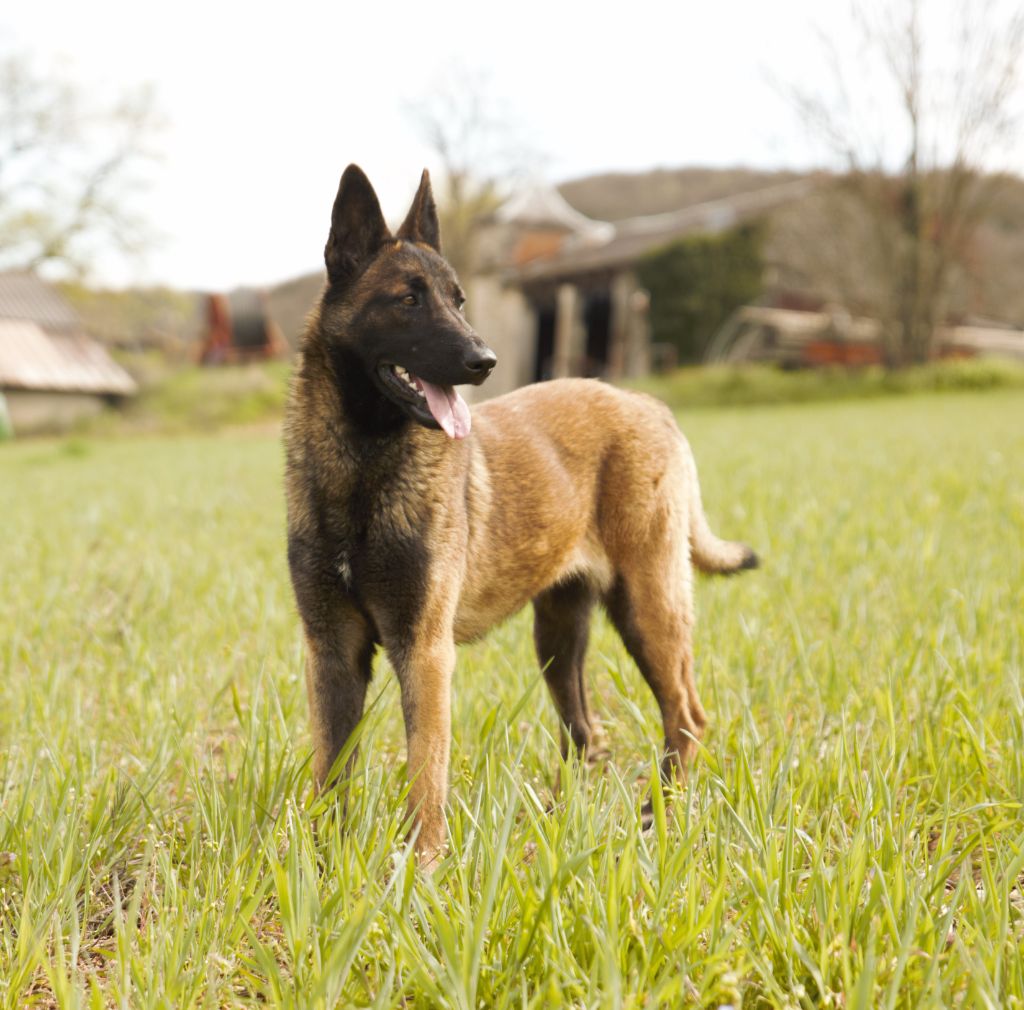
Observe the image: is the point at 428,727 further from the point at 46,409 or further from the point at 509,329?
the point at 509,329

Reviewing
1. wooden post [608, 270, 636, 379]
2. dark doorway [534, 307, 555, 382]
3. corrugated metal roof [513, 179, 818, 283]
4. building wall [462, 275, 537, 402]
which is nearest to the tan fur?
corrugated metal roof [513, 179, 818, 283]

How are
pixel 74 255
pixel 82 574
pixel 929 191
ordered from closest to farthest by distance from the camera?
pixel 82 574, pixel 929 191, pixel 74 255

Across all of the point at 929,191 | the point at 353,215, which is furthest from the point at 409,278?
the point at 929,191

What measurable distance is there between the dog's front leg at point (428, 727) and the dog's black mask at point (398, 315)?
552 mm

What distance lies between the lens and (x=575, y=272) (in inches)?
1257

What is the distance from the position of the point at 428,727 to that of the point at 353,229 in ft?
4.18

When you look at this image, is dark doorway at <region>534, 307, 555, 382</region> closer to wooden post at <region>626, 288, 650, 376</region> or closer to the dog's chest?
wooden post at <region>626, 288, 650, 376</region>

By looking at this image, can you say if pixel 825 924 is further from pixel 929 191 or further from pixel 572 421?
pixel 929 191

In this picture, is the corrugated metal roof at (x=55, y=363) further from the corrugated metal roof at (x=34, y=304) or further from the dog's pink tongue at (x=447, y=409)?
the dog's pink tongue at (x=447, y=409)

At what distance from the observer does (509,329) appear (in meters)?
34.7

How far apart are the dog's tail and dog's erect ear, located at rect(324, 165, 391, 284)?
129 cm

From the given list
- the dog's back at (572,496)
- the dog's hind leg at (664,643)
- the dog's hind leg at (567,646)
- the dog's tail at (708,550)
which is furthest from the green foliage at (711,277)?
the dog's hind leg at (664,643)

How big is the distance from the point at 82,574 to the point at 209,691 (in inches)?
105

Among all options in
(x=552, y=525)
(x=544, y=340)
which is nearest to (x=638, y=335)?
(x=544, y=340)
